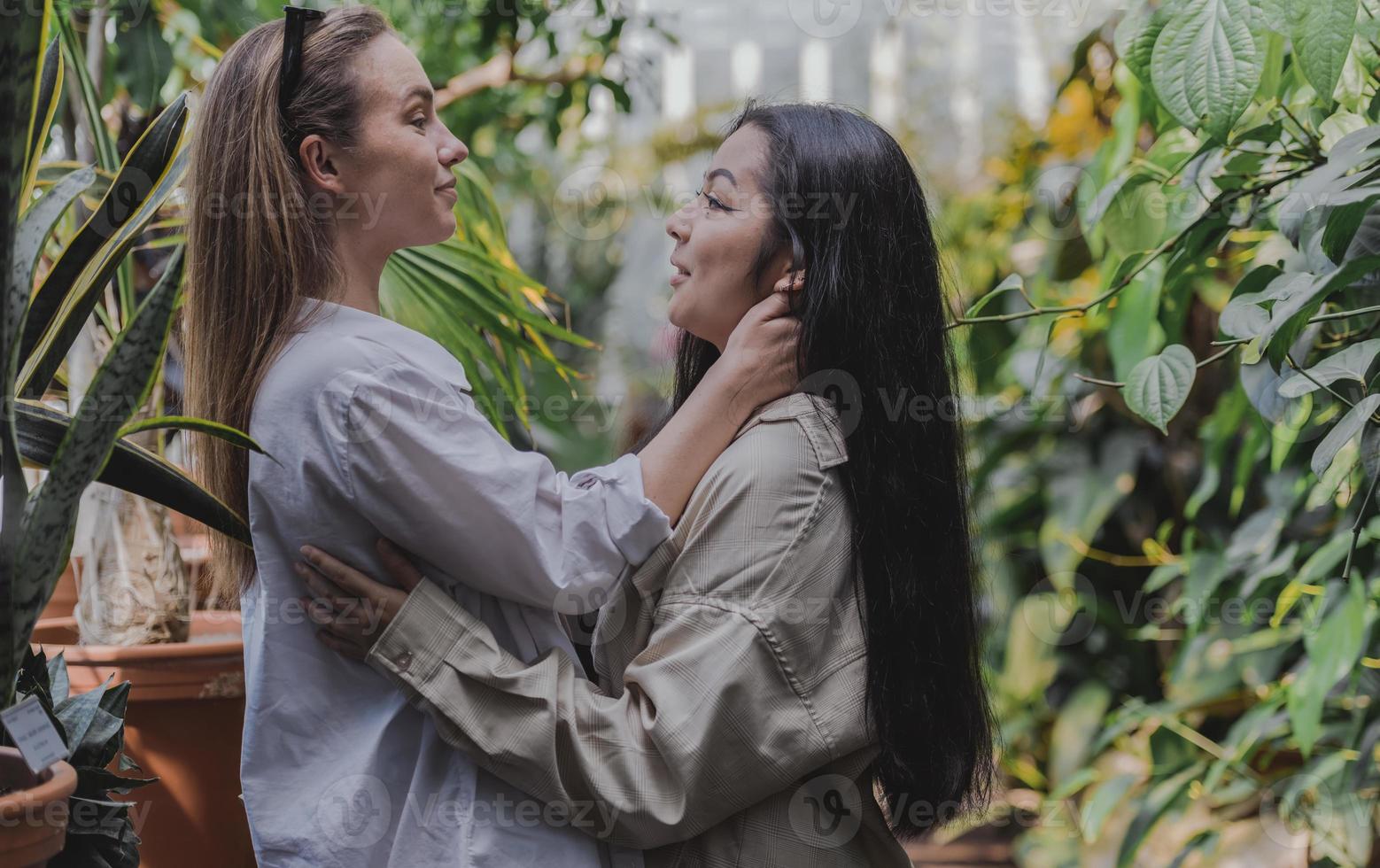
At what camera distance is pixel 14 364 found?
36.4 inches

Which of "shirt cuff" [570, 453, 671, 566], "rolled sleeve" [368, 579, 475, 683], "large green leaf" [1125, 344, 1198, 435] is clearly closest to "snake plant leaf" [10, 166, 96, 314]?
"rolled sleeve" [368, 579, 475, 683]

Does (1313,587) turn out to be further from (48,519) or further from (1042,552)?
(48,519)

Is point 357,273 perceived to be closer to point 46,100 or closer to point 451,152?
point 451,152

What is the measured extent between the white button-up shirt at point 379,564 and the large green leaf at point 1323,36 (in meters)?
0.79

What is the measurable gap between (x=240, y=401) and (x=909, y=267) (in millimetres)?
776

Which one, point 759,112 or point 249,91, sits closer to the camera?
point 249,91

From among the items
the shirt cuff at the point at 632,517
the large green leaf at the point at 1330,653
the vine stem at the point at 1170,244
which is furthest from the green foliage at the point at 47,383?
the large green leaf at the point at 1330,653

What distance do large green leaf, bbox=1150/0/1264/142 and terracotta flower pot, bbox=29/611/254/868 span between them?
1377mm

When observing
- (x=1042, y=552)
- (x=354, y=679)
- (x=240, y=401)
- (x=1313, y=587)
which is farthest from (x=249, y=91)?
(x=1042, y=552)

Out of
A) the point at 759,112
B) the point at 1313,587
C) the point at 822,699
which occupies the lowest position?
the point at 1313,587

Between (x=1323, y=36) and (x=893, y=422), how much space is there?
0.58m

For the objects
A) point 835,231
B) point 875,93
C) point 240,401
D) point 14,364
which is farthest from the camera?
point 875,93

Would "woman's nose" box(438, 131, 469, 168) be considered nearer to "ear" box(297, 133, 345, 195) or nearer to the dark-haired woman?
"ear" box(297, 133, 345, 195)

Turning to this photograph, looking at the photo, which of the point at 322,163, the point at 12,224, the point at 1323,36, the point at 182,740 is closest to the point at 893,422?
the point at 1323,36
